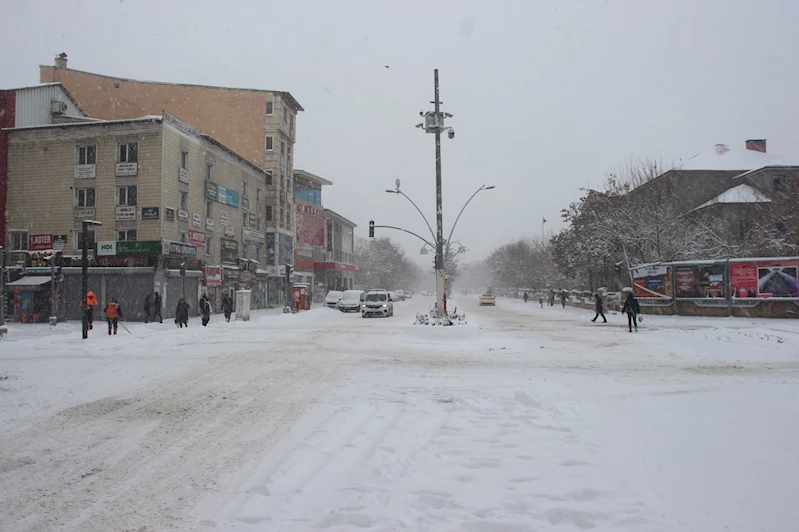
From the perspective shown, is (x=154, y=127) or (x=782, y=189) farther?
(x=782, y=189)

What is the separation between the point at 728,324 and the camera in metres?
22.6

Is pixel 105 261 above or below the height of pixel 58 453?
above

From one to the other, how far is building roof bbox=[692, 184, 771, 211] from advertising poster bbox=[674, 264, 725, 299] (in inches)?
747

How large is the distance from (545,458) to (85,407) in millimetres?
6773

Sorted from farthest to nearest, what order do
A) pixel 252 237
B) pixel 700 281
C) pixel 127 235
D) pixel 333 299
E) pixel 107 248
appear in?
pixel 333 299, pixel 252 237, pixel 127 235, pixel 107 248, pixel 700 281

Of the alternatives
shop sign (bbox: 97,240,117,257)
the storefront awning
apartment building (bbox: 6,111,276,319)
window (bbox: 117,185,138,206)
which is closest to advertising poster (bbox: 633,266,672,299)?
apartment building (bbox: 6,111,276,319)

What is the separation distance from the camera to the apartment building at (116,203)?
29.9 metres

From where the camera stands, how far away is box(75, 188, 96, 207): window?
31.4m

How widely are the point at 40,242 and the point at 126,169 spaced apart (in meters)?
6.78

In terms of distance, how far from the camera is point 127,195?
31.0 metres

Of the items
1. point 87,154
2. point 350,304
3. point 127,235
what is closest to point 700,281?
point 350,304

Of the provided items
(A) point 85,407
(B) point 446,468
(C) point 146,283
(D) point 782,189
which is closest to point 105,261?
(C) point 146,283

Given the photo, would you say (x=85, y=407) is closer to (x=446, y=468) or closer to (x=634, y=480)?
(x=446, y=468)

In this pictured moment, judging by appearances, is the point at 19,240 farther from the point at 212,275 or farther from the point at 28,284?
the point at 212,275
